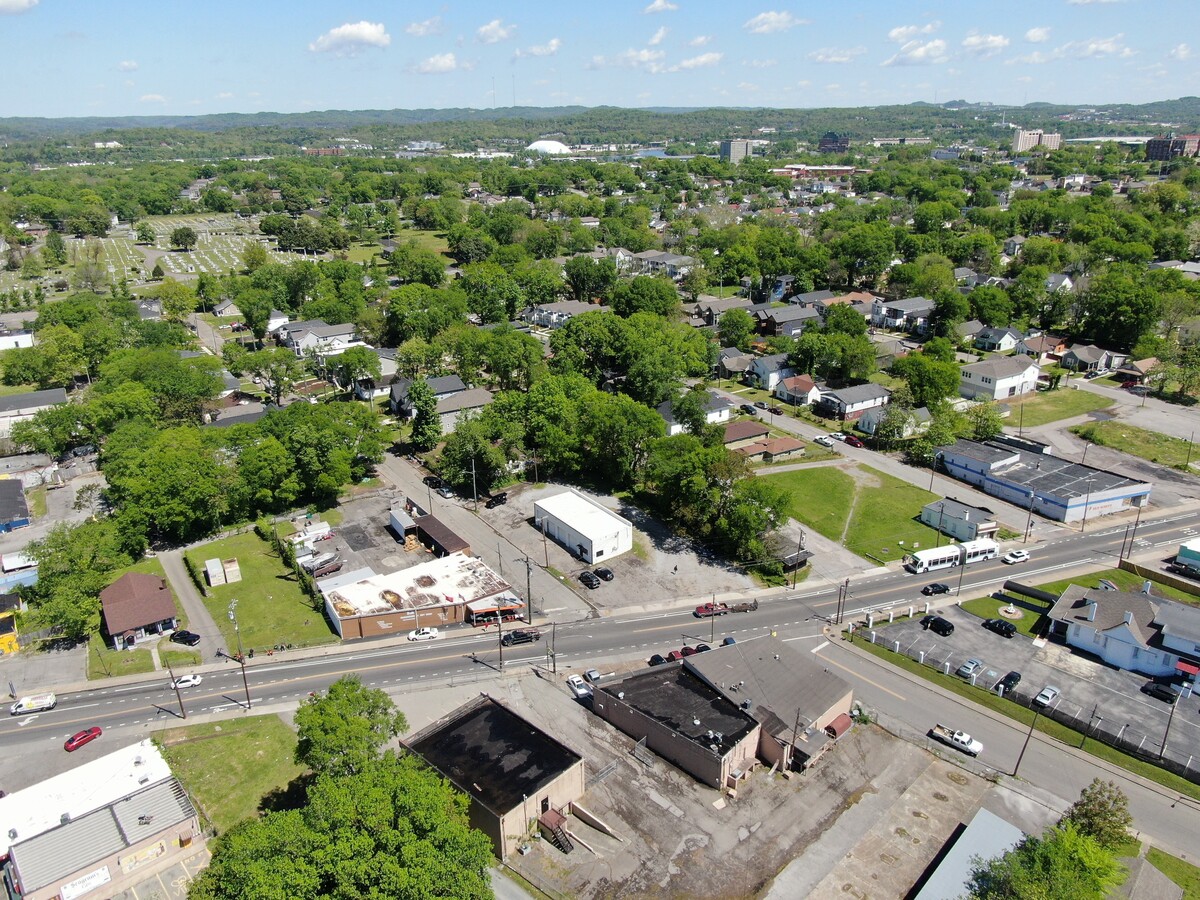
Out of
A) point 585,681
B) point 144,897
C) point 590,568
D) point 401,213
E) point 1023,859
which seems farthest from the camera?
point 401,213

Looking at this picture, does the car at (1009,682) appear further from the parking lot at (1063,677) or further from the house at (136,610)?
the house at (136,610)

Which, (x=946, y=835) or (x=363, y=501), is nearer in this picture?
(x=946, y=835)

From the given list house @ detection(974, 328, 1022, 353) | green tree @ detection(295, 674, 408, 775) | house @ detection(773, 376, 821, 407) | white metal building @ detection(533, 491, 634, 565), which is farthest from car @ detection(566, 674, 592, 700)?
house @ detection(974, 328, 1022, 353)

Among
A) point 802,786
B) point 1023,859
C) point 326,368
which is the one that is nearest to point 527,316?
point 326,368

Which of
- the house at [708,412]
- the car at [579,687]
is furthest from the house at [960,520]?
the car at [579,687]

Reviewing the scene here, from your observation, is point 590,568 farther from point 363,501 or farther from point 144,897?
point 144,897

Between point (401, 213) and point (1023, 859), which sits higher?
point (401, 213)
